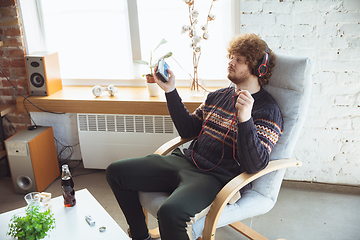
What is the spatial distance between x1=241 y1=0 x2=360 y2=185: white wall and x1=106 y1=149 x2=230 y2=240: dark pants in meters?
0.98

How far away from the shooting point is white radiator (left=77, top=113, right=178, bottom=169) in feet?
8.18

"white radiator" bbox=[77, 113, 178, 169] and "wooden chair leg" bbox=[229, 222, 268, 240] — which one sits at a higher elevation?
"white radiator" bbox=[77, 113, 178, 169]

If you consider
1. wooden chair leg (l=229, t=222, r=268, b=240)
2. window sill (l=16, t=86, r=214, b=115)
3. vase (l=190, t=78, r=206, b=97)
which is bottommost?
wooden chair leg (l=229, t=222, r=268, b=240)

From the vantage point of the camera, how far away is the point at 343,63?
207 centimetres

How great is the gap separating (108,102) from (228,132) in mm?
1093

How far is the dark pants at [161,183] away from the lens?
55.6 inches

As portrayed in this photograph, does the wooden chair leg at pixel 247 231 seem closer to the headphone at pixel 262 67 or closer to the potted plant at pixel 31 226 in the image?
the headphone at pixel 262 67

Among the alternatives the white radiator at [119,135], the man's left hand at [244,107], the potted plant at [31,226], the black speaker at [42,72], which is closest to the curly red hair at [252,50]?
the man's left hand at [244,107]

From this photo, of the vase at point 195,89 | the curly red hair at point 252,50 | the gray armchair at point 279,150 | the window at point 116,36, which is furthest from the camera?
the window at point 116,36

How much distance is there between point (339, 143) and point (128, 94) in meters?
1.52

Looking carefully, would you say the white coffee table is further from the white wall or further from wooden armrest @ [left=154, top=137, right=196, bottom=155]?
the white wall

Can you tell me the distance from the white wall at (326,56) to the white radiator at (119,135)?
92 centimetres

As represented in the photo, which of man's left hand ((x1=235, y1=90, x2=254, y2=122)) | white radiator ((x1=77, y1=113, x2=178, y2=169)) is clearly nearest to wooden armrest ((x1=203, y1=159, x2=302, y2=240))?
man's left hand ((x1=235, y1=90, x2=254, y2=122))

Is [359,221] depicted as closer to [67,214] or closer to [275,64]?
[275,64]
